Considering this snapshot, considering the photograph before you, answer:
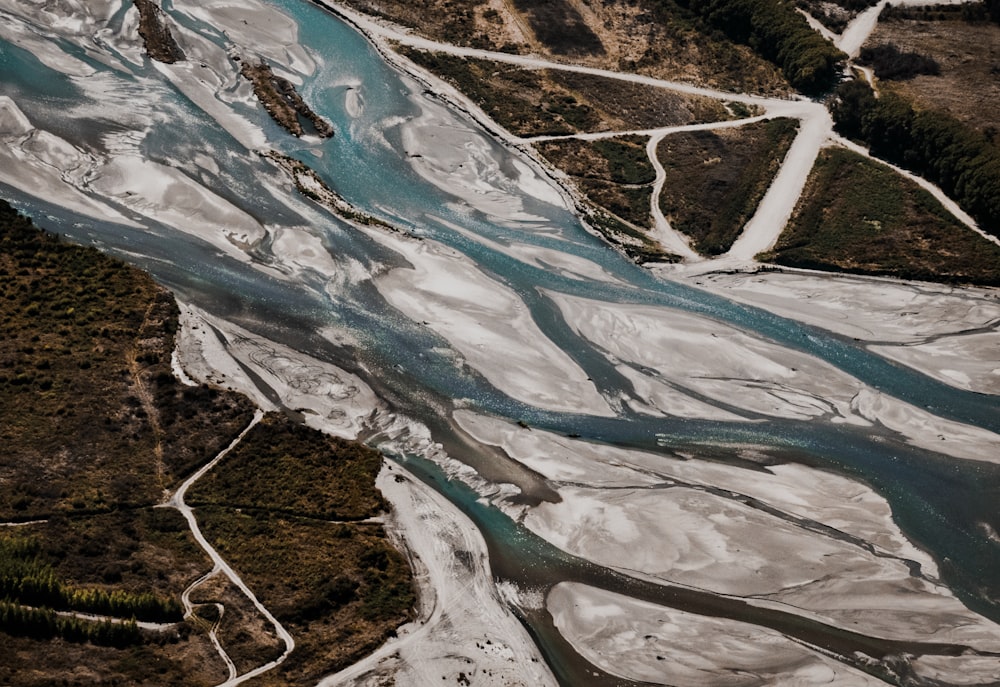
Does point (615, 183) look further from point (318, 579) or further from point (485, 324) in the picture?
point (318, 579)

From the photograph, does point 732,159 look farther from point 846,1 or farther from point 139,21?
point 139,21

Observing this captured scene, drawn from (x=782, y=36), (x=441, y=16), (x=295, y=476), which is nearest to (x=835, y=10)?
(x=782, y=36)

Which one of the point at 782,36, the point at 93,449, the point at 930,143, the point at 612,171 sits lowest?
the point at 93,449

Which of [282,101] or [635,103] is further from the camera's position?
[635,103]

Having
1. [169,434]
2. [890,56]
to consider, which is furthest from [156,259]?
[890,56]

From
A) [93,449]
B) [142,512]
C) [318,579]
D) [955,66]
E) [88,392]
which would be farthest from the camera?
[955,66]

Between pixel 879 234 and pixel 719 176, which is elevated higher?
pixel 879 234

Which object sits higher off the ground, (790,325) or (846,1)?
(846,1)

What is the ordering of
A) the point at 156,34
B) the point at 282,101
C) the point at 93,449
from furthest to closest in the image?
1. the point at 156,34
2. the point at 282,101
3. the point at 93,449
